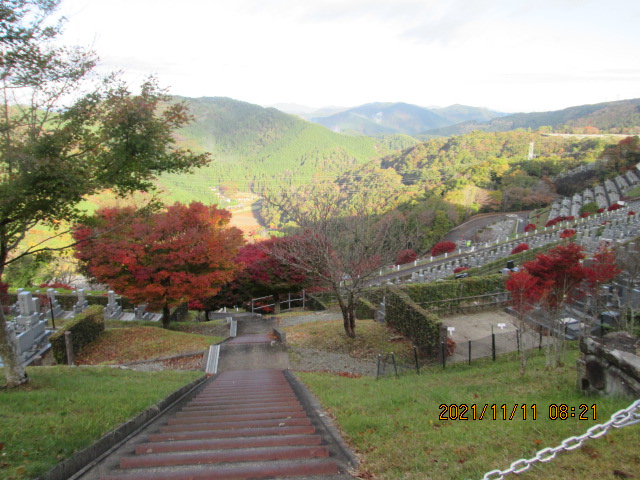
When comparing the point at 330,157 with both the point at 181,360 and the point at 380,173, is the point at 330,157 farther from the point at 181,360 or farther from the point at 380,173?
the point at 181,360

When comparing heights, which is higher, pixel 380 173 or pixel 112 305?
pixel 380 173

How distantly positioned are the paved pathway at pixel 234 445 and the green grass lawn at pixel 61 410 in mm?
557

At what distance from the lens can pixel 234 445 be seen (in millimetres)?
4211

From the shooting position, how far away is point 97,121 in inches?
266

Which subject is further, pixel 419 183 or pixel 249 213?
pixel 249 213

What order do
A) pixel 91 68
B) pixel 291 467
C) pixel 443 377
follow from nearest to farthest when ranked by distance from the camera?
1. pixel 291 467
2. pixel 91 68
3. pixel 443 377

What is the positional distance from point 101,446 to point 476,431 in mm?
4381

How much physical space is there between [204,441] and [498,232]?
46.7m

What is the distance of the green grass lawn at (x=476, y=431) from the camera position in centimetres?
358

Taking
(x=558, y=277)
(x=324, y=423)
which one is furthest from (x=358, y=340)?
(x=324, y=423)

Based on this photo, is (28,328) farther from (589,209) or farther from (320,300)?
(589,209)

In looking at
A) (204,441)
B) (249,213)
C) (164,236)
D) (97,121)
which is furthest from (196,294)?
(249,213)

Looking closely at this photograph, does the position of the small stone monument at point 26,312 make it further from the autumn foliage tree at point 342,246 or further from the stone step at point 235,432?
the stone step at point 235,432

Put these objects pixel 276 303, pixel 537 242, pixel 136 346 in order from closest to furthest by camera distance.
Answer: pixel 136 346 < pixel 276 303 < pixel 537 242
